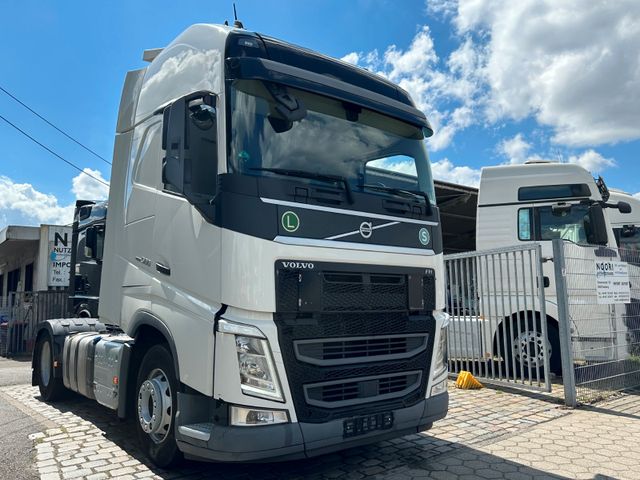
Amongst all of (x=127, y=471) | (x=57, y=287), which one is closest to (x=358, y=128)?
(x=127, y=471)

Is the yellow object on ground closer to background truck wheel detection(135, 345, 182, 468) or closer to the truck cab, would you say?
the truck cab

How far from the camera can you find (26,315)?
50.2 feet

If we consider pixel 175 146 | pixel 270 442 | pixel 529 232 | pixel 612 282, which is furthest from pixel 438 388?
pixel 529 232

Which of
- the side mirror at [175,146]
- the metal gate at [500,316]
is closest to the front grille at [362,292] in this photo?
the side mirror at [175,146]

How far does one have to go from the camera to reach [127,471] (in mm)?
4320

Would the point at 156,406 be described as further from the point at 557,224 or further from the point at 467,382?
the point at 557,224

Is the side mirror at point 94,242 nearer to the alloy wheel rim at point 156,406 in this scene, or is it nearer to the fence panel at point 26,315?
the alloy wheel rim at point 156,406

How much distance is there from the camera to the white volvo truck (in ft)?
11.5

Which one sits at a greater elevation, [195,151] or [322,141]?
[322,141]

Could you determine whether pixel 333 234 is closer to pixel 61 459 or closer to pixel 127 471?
pixel 127 471

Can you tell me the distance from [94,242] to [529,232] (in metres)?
6.65

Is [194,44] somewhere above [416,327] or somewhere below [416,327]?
above

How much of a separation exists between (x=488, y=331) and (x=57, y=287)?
15.1 meters

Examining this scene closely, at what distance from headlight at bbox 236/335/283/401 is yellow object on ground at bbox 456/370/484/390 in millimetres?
4947
